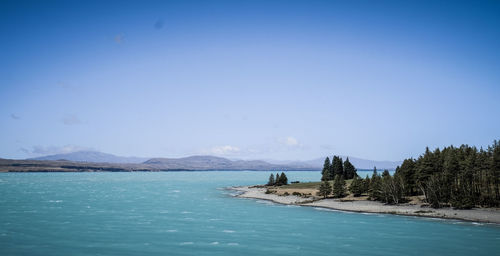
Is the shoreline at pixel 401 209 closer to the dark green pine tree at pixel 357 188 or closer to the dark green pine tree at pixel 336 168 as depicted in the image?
the dark green pine tree at pixel 357 188

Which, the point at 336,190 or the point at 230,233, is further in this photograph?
the point at 336,190

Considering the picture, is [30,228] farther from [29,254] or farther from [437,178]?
[437,178]

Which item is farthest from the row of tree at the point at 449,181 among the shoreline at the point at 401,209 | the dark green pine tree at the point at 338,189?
the dark green pine tree at the point at 338,189

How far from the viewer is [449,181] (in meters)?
78.2

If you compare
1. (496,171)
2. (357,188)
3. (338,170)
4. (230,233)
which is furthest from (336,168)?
(230,233)

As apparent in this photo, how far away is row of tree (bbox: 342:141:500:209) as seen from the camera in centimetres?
7306

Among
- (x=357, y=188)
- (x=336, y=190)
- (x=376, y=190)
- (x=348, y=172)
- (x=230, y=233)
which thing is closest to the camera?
(x=230, y=233)

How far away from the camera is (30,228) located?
171ft

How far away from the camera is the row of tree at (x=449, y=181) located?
240 feet

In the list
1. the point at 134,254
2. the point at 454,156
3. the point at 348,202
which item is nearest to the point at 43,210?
the point at 134,254

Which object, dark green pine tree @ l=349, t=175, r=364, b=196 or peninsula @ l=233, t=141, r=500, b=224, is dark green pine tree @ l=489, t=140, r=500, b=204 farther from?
dark green pine tree @ l=349, t=175, r=364, b=196

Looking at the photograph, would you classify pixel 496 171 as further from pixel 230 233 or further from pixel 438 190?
pixel 230 233

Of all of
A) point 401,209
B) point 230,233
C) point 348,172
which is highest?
point 348,172

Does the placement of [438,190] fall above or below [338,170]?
below
